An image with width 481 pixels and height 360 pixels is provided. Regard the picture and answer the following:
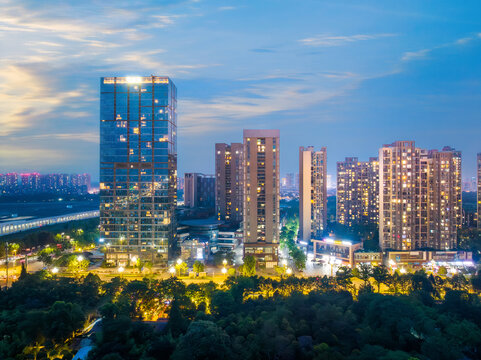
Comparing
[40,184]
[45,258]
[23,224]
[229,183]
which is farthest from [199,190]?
[40,184]

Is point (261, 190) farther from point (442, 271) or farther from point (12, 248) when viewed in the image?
point (12, 248)

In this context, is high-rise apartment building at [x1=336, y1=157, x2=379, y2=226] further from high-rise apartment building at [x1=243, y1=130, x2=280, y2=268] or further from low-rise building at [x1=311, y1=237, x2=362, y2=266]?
high-rise apartment building at [x1=243, y1=130, x2=280, y2=268]

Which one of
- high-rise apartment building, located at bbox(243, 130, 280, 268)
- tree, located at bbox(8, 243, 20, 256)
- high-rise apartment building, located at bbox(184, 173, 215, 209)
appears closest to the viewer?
high-rise apartment building, located at bbox(243, 130, 280, 268)

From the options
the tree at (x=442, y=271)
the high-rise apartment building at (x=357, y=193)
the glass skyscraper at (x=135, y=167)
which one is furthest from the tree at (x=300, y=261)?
the high-rise apartment building at (x=357, y=193)

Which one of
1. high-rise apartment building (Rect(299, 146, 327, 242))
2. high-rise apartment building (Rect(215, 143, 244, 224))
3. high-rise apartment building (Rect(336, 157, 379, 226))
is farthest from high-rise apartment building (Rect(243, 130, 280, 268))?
high-rise apartment building (Rect(336, 157, 379, 226))

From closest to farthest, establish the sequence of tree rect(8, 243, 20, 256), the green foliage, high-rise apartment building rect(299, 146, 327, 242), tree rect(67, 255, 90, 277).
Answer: the green foliage
tree rect(67, 255, 90, 277)
tree rect(8, 243, 20, 256)
high-rise apartment building rect(299, 146, 327, 242)

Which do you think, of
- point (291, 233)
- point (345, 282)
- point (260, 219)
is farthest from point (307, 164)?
point (345, 282)
